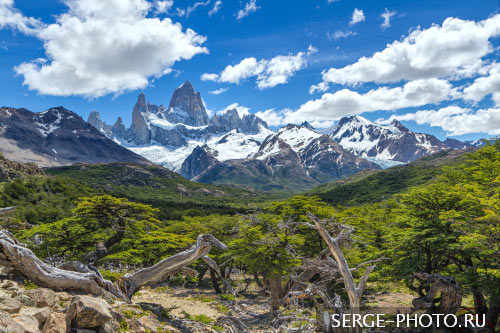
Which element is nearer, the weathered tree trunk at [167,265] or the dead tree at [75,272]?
the dead tree at [75,272]

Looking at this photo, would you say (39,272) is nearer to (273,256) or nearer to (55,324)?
(55,324)

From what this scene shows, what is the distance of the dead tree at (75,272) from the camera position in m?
10.4

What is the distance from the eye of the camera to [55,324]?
316 inches

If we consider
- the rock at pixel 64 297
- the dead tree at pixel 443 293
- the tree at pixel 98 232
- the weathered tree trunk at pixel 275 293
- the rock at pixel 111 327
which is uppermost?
the tree at pixel 98 232

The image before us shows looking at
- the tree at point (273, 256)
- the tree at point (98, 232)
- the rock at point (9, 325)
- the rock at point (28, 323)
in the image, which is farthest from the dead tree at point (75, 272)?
the tree at point (273, 256)

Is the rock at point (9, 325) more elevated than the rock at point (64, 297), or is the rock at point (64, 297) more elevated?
the rock at point (9, 325)

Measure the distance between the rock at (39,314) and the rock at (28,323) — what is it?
9.8 inches

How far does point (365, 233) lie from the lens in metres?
27.6

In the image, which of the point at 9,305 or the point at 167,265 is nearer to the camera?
the point at 9,305

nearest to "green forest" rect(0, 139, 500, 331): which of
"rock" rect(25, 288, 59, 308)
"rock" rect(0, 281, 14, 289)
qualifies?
"rock" rect(0, 281, 14, 289)

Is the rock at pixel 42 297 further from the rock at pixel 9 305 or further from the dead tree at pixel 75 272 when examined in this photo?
the dead tree at pixel 75 272

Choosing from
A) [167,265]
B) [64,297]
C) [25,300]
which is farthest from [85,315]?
[167,265]

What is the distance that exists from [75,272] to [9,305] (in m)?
3.38

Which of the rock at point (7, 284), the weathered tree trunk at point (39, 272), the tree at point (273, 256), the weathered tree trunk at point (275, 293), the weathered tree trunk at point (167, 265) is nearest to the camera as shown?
the rock at point (7, 284)
